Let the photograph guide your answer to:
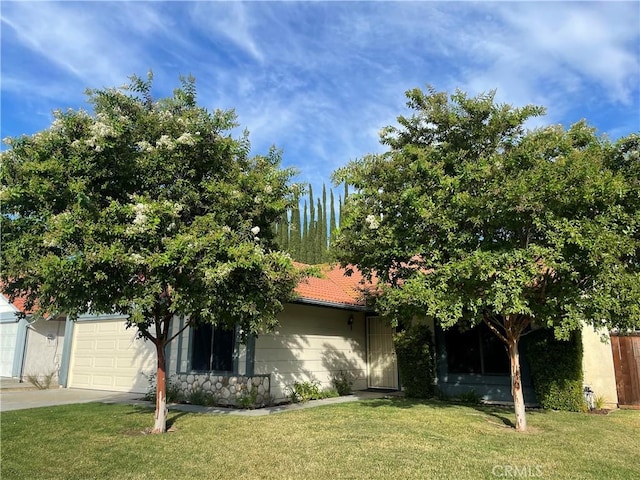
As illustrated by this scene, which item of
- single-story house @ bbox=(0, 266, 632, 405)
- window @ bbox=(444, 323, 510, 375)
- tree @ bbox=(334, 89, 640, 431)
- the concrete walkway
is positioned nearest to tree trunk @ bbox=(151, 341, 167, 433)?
the concrete walkway

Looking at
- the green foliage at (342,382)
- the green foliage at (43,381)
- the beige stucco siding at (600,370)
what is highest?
the beige stucco siding at (600,370)

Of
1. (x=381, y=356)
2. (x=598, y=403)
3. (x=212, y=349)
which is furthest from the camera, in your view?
(x=381, y=356)

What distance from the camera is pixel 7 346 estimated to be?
1869cm

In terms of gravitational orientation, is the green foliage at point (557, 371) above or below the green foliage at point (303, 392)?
above

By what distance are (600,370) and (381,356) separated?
615 centimetres

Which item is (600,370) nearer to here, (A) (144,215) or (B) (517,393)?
(B) (517,393)

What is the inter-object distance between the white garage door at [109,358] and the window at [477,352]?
28.9 feet

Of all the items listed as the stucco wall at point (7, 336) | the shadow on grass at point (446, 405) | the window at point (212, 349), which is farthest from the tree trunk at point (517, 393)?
the stucco wall at point (7, 336)

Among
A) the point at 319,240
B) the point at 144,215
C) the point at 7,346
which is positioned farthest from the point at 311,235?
the point at 144,215

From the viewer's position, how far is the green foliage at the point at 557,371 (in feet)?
32.7

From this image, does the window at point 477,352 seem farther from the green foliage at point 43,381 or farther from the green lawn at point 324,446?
the green foliage at point 43,381

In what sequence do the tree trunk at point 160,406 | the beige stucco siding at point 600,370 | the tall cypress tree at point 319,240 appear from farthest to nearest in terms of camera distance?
the tall cypress tree at point 319,240 → the beige stucco siding at point 600,370 → the tree trunk at point 160,406

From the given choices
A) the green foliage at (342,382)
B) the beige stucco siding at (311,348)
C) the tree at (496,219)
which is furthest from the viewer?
the green foliage at (342,382)

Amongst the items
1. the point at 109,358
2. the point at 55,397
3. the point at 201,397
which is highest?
the point at 109,358
